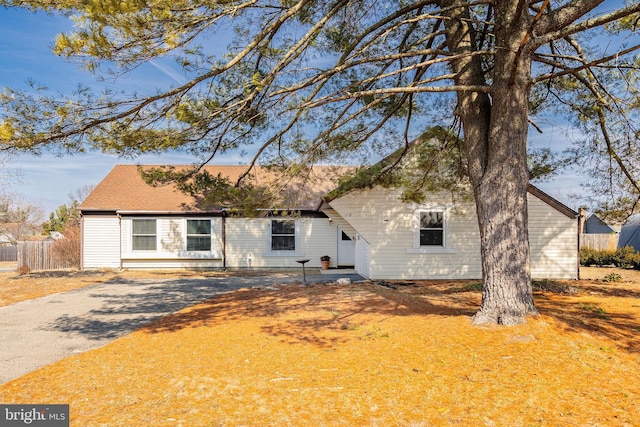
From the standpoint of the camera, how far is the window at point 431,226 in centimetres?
1360

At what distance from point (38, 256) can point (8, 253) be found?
16.9 m

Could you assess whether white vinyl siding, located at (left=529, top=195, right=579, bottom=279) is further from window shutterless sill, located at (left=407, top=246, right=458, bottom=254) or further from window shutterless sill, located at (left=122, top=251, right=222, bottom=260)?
window shutterless sill, located at (left=122, top=251, right=222, bottom=260)

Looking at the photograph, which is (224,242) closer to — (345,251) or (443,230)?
(345,251)

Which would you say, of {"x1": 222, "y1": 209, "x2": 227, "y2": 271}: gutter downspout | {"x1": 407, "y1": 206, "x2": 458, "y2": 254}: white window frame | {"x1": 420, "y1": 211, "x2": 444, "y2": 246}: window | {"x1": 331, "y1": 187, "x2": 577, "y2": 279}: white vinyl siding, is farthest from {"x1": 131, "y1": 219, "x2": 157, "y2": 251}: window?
{"x1": 420, "y1": 211, "x2": 444, "y2": 246}: window

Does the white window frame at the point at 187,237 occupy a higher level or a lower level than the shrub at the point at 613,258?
higher

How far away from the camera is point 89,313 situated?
356 inches

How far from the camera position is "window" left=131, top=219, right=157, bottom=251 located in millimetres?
18297

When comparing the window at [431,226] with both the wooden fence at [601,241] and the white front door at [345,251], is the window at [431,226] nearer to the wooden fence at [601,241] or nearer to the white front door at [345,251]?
the white front door at [345,251]

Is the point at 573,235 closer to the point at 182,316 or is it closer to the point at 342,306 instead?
the point at 342,306

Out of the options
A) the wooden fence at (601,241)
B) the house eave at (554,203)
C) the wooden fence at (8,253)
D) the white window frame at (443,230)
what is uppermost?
the house eave at (554,203)

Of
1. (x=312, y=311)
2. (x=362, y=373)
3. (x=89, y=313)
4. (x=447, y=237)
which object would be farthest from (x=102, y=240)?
(x=362, y=373)

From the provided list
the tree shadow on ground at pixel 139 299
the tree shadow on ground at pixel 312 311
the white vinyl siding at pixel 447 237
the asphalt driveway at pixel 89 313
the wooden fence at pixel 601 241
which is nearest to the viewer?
the asphalt driveway at pixel 89 313

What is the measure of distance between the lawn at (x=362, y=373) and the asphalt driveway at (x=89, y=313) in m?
0.65

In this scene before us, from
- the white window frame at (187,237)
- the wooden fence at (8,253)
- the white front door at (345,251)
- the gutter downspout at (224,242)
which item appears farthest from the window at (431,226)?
the wooden fence at (8,253)
